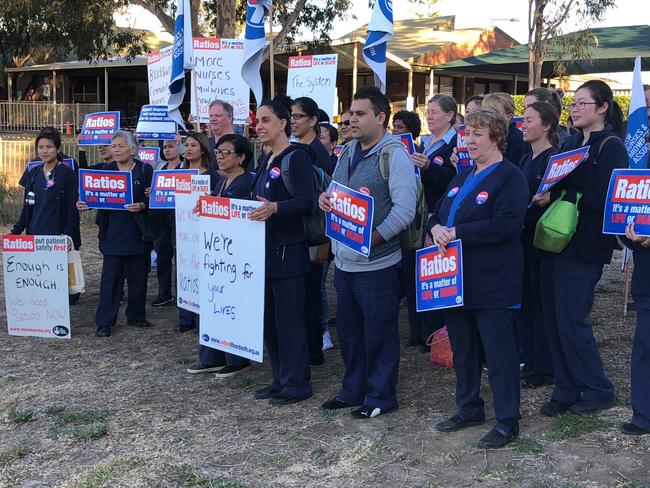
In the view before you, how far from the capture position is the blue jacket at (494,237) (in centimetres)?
434

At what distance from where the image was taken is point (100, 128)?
364 inches

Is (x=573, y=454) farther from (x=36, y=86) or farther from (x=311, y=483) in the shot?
(x=36, y=86)

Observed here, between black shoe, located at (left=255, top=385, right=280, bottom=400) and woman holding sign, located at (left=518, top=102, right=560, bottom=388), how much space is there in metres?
1.75

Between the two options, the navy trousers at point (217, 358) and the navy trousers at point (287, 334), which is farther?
the navy trousers at point (217, 358)

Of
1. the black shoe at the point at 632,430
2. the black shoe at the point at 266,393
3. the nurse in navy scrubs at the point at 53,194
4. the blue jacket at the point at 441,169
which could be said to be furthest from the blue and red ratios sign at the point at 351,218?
the nurse in navy scrubs at the point at 53,194

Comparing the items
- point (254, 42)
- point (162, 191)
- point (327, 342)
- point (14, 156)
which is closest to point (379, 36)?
point (254, 42)

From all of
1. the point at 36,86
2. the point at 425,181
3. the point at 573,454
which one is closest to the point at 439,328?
the point at 425,181

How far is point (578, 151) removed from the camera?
A: 15.3 feet

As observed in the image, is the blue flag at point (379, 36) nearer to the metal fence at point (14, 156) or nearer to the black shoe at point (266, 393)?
the black shoe at point (266, 393)

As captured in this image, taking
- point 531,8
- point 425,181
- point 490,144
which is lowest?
point 425,181

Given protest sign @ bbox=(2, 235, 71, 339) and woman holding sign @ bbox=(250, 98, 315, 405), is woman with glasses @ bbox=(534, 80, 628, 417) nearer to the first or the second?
woman holding sign @ bbox=(250, 98, 315, 405)

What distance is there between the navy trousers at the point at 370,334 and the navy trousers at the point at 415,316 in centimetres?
146

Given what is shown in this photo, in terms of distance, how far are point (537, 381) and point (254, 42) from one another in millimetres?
4426

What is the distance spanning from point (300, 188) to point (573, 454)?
7.62 ft
